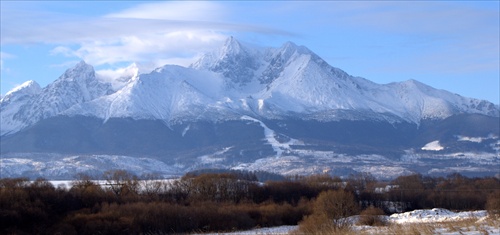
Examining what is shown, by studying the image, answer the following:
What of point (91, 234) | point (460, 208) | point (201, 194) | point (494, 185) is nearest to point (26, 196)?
point (91, 234)

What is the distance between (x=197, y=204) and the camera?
9850 cm

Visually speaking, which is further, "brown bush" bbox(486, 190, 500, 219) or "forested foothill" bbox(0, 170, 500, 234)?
"forested foothill" bbox(0, 170, 500, 234)

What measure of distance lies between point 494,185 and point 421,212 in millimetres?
58498

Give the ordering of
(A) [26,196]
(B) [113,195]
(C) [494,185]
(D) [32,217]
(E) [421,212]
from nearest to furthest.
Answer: (D) [32,217], (A) [26,196], (E) [421,212], (B) [113,195], (C) [494,185]

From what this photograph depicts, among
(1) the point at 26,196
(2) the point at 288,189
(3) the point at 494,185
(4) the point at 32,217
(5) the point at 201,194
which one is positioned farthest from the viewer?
(3) the point at 494,185

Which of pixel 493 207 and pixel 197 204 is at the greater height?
pixel 197 204

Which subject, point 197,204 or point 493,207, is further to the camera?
point 197,204

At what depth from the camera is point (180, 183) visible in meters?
119

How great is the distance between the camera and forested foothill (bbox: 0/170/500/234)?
79125 millimetres

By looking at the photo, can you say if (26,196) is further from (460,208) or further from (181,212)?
(460,208)

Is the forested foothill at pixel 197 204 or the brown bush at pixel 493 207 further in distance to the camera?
the forested foothill at pixel 197 204

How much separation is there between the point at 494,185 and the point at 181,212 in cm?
7970

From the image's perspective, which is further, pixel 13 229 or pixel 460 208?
pixel 460 208

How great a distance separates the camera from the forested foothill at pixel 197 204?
7912 centimetres
